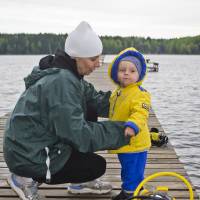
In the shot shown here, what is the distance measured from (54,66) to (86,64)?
0.25 metres

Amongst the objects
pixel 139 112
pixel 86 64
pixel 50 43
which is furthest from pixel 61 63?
pixel 50 43

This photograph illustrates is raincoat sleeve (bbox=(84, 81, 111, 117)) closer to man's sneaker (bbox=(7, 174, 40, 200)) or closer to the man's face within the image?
the man's face

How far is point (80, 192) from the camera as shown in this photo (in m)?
4.50

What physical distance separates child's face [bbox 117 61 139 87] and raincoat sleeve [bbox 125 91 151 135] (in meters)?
0.16

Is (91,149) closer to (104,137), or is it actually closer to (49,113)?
(104,137)

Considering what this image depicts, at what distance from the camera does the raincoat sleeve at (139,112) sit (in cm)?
358

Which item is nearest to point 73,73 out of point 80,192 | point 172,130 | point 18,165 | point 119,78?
point 119,78

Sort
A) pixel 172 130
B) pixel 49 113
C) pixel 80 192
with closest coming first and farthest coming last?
pixel 49 113, pixel 80 192, pixel 172 130

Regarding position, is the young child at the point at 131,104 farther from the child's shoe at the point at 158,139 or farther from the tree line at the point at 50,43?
the tree line at the point at 50,43

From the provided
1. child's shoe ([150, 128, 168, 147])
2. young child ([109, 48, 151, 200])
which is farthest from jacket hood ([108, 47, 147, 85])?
child's shoe ([150, 128, 168, 147])

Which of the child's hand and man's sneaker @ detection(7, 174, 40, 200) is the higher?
the child's hand

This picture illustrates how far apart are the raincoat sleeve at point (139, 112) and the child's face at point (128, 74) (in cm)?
16

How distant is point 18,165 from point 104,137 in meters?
0.70

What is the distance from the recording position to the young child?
387cm
